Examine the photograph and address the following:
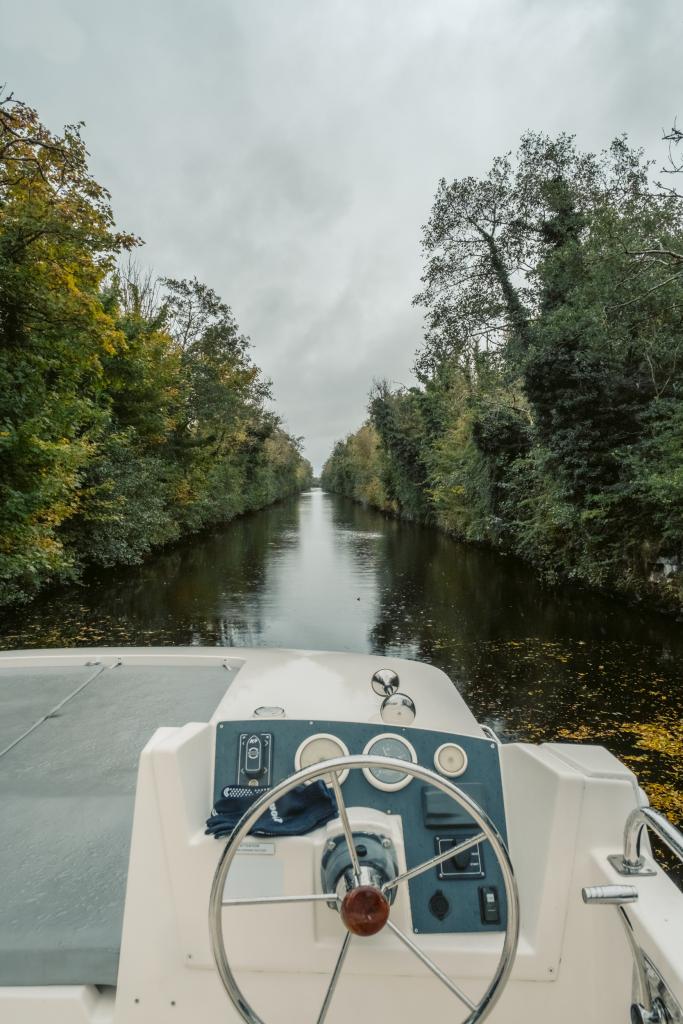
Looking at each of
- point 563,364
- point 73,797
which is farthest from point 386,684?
point 563,364

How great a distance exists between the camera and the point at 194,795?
1631 millimetres

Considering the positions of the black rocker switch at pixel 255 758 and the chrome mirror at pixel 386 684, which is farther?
the chrome mirror at pixel 386 684

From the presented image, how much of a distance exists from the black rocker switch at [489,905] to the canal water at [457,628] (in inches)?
104

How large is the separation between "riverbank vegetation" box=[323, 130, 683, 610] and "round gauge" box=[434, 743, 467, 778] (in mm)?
7240

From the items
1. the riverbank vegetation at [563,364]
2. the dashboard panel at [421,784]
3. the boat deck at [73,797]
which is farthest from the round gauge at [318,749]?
the riverbank vegetation at [563,364]

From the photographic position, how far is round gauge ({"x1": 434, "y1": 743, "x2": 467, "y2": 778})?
5.82ft

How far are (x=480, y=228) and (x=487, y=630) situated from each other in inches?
561

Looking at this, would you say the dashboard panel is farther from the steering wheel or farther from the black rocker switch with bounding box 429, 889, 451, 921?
the steering wheel

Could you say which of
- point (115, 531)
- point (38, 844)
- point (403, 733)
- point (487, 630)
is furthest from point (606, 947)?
point (115, 531)

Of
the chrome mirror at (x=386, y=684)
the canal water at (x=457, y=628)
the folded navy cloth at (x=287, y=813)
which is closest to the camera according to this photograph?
the folded navy cloth at (x=287, y=813)

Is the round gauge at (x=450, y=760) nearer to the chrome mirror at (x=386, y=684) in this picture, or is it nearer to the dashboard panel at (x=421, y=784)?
the dashboard panel at (x=421, y=784)

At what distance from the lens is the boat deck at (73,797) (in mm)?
1547

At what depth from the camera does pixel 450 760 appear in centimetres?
179

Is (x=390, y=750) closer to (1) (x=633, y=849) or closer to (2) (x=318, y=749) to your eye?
(2) (x=318, y=749)
